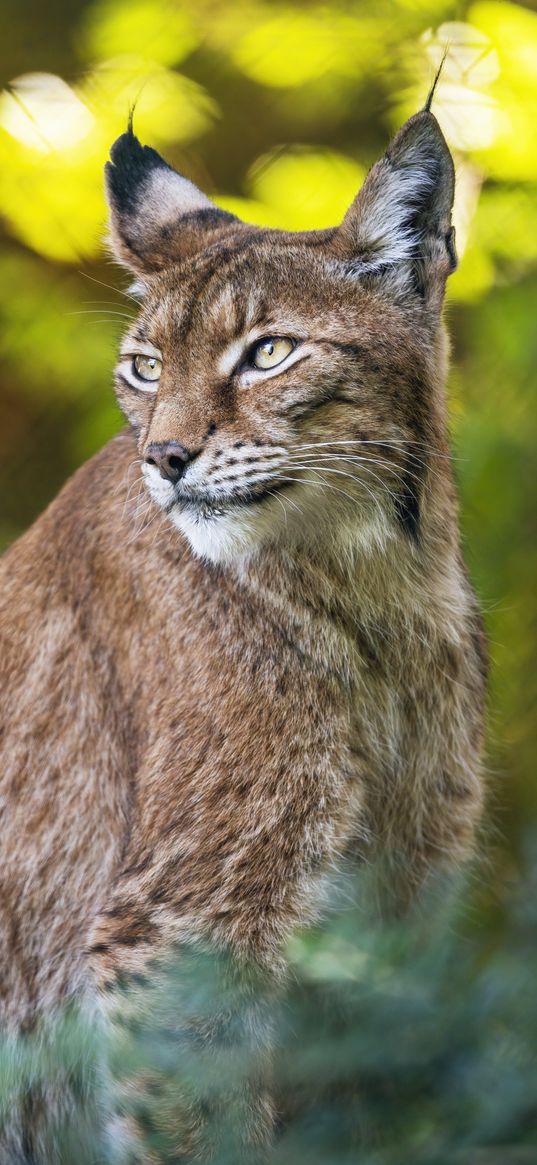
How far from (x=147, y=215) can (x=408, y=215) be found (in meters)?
0.80

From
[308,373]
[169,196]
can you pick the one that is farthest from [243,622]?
[169,196]

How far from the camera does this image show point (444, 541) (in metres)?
3.02

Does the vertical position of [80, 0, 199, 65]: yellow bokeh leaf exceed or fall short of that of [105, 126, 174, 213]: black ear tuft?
it exceeds it

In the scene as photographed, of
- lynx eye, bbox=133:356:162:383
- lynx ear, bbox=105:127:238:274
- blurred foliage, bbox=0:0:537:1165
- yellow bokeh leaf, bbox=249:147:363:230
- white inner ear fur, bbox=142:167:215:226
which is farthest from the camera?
yellow bokeh leaf, bbox=249:147:363:230

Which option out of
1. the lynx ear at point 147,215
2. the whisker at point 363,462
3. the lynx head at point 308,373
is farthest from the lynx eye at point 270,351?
the lynx ear at point 147,215

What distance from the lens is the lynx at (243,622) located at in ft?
8.48

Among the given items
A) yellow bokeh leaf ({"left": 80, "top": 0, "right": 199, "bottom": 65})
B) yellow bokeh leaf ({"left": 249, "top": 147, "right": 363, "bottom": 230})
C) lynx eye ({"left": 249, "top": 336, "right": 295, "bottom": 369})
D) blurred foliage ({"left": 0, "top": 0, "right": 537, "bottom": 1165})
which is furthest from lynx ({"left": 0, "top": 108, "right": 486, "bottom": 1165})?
yellow bokeh leaf ({"left": 80, "top": 0, "right": 199, "bottom": 65})

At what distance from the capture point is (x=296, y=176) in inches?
171

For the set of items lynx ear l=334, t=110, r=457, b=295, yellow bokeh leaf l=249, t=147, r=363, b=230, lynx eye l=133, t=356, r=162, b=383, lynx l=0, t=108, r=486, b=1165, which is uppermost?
yellow bokeh leaf l=249, t=147, r=363, b=230

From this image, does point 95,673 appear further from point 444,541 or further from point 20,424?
point 20,424

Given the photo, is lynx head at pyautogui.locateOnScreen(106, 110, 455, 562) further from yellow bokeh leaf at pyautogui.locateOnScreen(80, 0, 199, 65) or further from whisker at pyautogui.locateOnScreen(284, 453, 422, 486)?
yellow bokeh leaf at pyautogui.locateOnScreen(80, 0, 199, 65)

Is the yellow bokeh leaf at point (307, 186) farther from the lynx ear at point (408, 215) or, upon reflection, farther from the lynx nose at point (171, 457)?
the lynx nose at point (171, 457)

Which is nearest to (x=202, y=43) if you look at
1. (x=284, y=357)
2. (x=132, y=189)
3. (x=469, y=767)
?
(x=132, y=189)

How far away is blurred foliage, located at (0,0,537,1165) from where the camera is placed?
3578 mm
